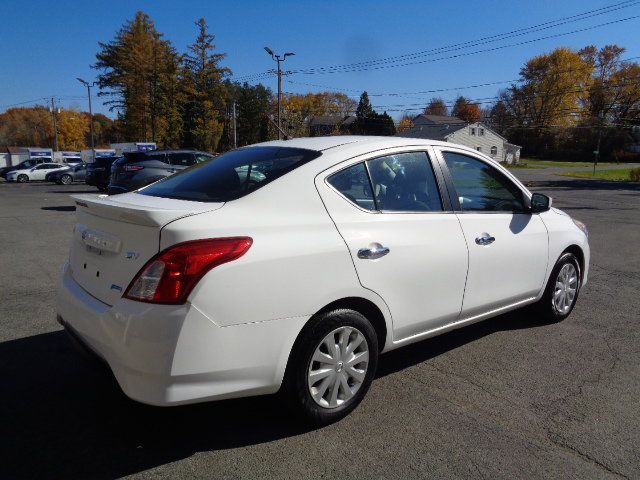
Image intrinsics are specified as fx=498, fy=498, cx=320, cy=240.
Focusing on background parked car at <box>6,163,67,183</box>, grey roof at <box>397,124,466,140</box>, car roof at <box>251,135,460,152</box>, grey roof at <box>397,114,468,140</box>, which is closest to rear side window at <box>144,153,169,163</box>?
car roof at <box>251,135,460,152</box>

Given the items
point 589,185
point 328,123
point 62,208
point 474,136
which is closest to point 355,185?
point 62,208

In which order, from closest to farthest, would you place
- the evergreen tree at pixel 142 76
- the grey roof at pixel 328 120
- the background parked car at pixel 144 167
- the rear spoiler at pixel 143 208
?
the rear spoiler at pixel 143 208 → the background parked car at pixel 144 167 → the evergreen tree at pixel 142 76 → the grey roof at pixel 328 120

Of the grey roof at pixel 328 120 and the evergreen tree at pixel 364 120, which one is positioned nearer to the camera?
the evergreen tree at pixel 364 120

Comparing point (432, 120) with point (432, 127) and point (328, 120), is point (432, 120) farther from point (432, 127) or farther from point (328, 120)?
point (328, 120)

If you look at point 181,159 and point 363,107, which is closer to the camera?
point 181,159

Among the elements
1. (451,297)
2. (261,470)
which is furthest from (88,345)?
(451,297)

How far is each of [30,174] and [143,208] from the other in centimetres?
3780

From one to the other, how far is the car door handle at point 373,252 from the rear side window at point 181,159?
13.6 meters

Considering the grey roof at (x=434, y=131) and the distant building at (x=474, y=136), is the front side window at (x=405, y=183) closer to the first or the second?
the grey roof at (x=434, y=131)

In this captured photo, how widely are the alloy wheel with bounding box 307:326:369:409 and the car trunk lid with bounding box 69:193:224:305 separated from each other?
39.6 inches

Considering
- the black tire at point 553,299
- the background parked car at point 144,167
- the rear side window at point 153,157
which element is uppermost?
the rear side window at point 153,157

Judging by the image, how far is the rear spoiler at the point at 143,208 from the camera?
2477 millimetres

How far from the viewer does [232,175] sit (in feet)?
10.6

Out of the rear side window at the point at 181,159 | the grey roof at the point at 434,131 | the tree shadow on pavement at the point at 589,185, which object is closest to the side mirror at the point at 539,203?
the rear side window at the point at 181,159
